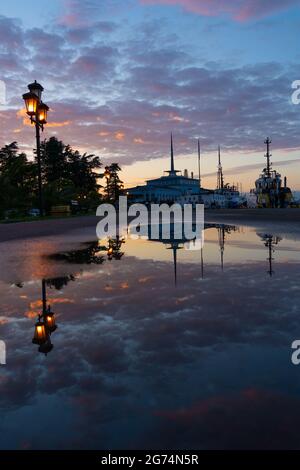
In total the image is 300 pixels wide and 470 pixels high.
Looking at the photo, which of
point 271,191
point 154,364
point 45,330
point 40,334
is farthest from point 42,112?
point 271,191

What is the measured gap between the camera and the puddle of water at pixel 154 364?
2383mm

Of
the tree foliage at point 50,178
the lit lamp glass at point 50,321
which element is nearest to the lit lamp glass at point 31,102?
the tree foliage at point 50,178

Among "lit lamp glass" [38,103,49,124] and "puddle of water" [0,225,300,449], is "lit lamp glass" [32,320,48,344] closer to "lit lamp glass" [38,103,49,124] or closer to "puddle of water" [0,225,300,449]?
"puddle of water" [0,225,300,449]

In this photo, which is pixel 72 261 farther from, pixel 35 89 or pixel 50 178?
pixel 50 178

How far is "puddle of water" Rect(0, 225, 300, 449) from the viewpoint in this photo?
2383 mm

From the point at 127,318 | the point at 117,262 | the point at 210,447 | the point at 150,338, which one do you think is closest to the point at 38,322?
the point at 127,318

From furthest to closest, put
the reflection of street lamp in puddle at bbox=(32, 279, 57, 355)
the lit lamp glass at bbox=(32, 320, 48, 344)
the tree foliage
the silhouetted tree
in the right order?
the silhouetted tree
the tree foliage
the lit lamp glass at bbox=(32, 320, 48, 344)
the reflection of street lamp in puddle at bbox=(32, 279, 57, 355)

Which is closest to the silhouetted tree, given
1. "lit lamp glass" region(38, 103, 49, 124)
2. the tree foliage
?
the tree foliage

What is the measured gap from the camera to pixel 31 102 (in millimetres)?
21906

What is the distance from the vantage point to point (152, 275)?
746 centimetres

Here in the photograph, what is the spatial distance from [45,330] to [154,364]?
1.61 metres

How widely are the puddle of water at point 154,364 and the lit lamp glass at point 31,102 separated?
58.4 feet

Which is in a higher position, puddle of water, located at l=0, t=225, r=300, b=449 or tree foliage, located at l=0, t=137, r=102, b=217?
tree foliage, located at l=0, t=137, r=102, b=217

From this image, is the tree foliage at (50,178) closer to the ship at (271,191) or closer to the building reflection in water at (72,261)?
the building reflection in water at (72,261)
